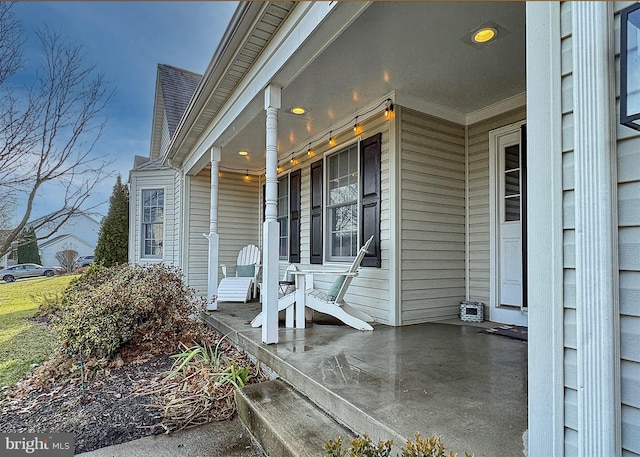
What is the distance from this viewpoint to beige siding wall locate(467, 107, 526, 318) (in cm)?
440

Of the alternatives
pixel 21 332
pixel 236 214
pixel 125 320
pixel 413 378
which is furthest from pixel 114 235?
pixel 413 378

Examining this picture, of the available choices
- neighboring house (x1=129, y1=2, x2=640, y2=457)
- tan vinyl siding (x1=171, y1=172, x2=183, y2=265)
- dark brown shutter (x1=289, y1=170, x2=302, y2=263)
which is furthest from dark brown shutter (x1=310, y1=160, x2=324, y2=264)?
tan vinyl siding (x1=171, y1=172, x2=183, y2=265)

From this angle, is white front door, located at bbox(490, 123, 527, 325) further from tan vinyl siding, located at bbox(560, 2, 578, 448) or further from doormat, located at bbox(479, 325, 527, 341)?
tan vinyl siding, located at bbox(560, 2, 578, 448)

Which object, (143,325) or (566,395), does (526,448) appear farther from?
(143,325)

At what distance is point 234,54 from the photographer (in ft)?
11.3

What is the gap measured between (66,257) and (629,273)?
46.1 ft

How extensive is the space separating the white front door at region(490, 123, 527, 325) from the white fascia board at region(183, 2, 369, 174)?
102 inches

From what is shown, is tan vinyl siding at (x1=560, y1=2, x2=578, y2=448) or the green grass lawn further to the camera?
the green grass lawn

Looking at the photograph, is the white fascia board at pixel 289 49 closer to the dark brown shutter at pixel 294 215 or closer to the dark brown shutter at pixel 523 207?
the dark brown shutter at pixel 294 215

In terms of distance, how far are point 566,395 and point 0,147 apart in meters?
4.86

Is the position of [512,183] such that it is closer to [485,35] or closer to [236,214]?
[485,35]

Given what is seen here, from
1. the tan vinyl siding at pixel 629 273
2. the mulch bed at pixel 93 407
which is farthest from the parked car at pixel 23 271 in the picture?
the tan vinyl siding at pixel 629 273

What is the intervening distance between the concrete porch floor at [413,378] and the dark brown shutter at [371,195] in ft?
2.82

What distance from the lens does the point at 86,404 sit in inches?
109
